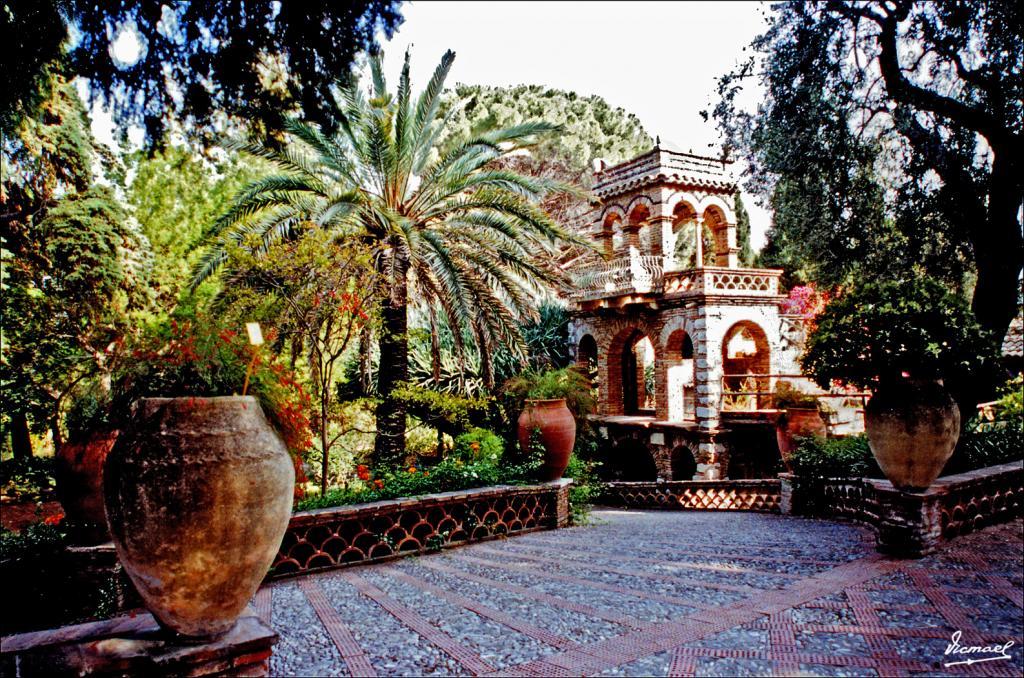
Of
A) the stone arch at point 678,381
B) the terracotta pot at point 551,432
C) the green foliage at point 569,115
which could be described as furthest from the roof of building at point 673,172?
the terracotta pot at point 551,432

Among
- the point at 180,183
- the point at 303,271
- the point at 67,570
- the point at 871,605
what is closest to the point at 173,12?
the point at 303,271

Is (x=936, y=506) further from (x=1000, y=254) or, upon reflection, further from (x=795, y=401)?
(x=795, y=401)

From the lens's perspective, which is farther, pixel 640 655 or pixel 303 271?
pixel 303 271

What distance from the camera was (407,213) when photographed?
10188 millimetres

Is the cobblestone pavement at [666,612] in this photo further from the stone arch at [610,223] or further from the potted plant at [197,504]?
the stone arch at [610,223]

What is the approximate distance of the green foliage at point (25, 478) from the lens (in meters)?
10.8

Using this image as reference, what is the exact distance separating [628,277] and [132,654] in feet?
54.9

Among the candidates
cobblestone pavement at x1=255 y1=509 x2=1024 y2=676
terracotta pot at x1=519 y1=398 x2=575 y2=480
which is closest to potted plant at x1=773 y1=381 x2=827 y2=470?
terracotta pot at x1=519 y1=398 x2=575 y2=480

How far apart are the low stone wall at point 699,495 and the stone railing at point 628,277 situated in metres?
5.98

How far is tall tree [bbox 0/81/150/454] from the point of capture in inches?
450

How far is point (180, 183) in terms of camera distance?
21.5 m

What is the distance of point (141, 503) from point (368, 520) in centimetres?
369

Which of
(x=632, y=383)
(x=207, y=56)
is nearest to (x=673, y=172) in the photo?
(x=632, y=383)

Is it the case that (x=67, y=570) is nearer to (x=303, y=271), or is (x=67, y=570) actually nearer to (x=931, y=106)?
(x=303, y=271)
